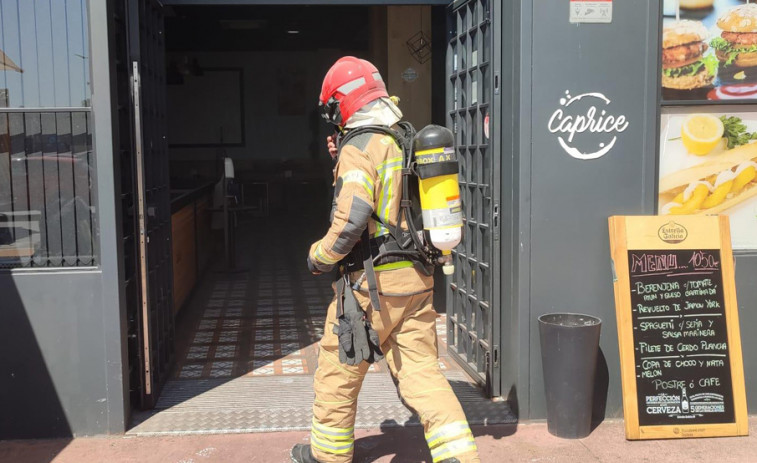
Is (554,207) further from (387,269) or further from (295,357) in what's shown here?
(295,357)

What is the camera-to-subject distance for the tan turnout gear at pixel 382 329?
363 cm

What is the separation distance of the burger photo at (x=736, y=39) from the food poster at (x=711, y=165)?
0.89ft

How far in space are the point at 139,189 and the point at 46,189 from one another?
1.64ft

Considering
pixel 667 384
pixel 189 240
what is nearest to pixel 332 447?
pixel 667 384

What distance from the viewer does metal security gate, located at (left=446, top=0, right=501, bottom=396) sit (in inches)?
196

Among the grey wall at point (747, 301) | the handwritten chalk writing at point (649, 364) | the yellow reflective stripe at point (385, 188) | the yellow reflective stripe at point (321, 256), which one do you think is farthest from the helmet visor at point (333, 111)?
the grey wall at point (747, 301)

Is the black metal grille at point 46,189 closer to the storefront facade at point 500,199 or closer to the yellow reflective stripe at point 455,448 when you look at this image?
the storefront facade at point 500,199

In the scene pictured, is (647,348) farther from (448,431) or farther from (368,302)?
(368,302)

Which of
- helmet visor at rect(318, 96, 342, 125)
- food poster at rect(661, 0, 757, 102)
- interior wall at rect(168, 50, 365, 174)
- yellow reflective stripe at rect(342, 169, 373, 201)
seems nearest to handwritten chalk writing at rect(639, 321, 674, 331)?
food poster at rect(661, 0, 757, 102)

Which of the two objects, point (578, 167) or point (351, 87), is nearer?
point (351, 87)

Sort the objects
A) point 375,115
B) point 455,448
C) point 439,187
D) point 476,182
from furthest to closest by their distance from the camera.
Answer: point 476,182 → point 375,115 → point 439,187 → point 455,448

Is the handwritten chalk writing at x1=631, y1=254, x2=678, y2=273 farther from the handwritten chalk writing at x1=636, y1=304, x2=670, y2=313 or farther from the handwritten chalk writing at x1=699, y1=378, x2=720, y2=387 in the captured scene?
the handwritten chalk writing at x1=699, y1=378, x2=720, y2=387

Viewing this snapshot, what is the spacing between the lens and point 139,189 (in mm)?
4727

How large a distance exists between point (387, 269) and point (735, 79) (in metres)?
2.57
